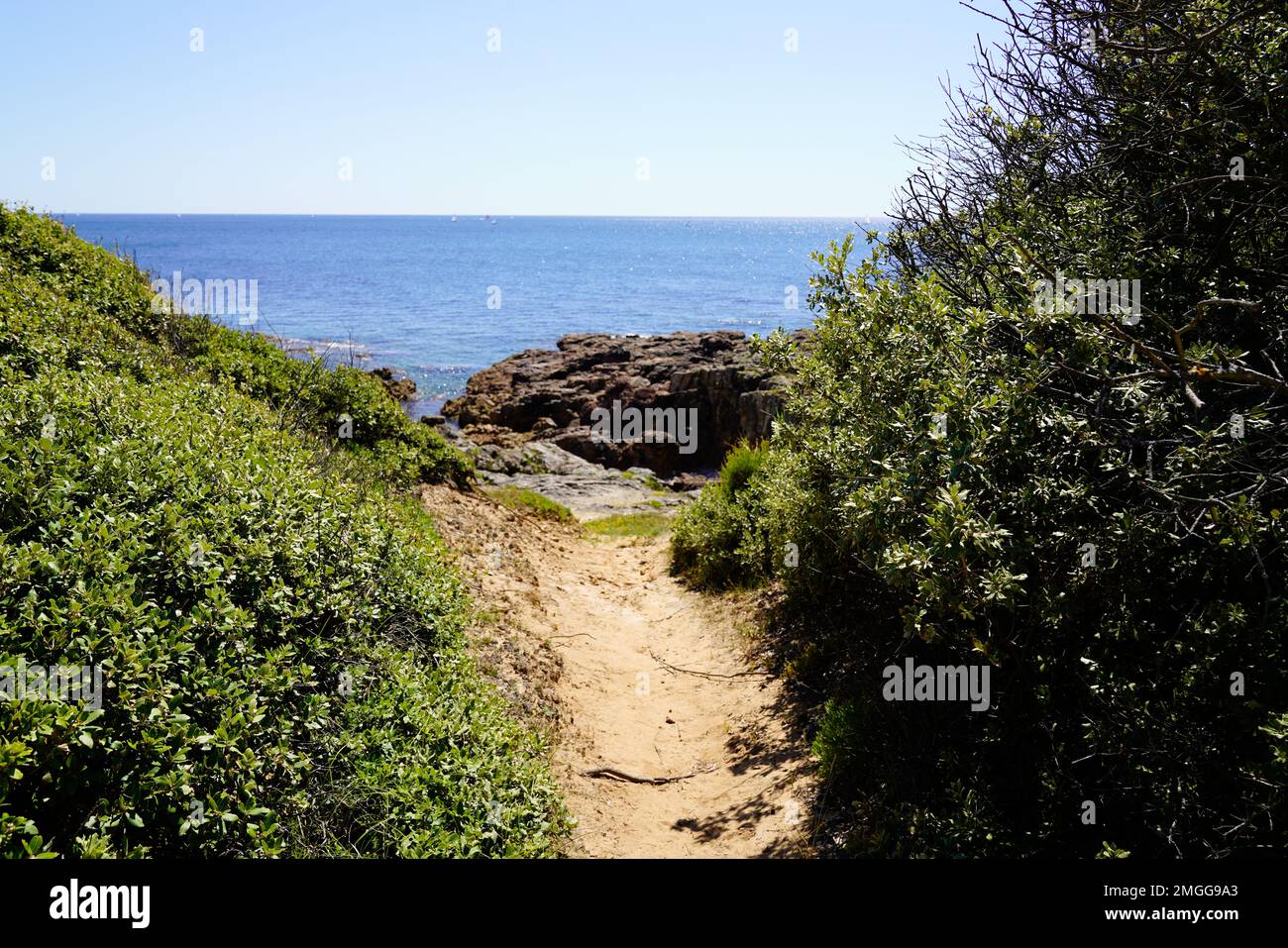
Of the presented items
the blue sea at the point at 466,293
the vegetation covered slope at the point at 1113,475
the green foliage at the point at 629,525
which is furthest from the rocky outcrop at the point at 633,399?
the vegetation covered slope at the point at 1113,475

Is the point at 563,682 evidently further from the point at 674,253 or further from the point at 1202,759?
the point at 674,253

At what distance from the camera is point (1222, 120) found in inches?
172

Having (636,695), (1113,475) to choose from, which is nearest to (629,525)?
(636,695)

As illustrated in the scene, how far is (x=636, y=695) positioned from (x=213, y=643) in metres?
5.56

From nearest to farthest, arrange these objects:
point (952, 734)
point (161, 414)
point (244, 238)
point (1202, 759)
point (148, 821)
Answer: point (148, 821) < point (1202, 759) < point (952, 734) < point (161, 414) < point (244, 238)

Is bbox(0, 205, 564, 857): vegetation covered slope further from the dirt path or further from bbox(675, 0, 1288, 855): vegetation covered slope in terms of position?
bbox(675, 0, 1288, 855): vegetation covered slope

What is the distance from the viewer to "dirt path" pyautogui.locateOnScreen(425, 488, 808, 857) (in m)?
6.52

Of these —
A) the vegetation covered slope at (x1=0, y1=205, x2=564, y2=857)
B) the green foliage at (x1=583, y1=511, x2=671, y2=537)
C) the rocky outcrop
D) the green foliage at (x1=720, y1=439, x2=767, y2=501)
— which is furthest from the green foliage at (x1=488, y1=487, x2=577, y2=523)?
the rocky outcrop

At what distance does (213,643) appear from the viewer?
14.1 ft

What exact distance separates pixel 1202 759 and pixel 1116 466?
1.60 meters

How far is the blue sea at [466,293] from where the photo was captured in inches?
2243

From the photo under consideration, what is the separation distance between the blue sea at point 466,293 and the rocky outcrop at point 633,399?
5.10 m

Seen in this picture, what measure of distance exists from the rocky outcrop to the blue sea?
5100 mm
